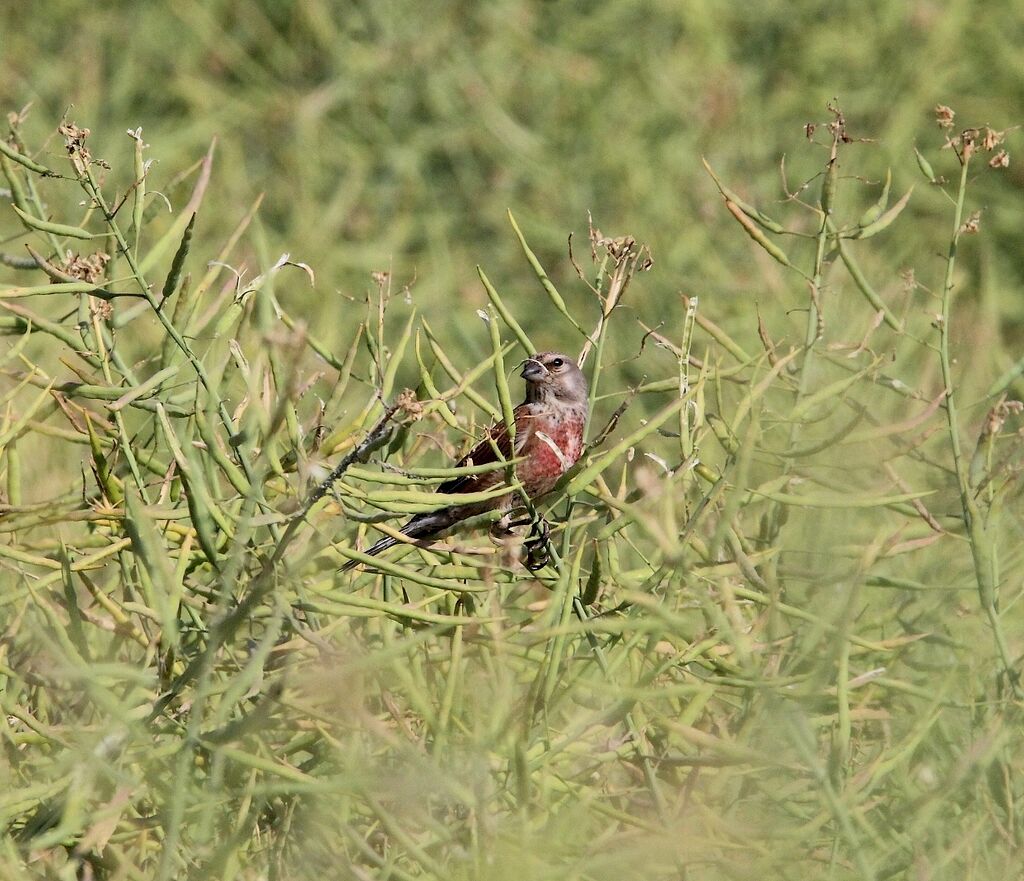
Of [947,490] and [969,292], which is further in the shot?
[969,292]

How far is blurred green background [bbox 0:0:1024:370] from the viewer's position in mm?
7793

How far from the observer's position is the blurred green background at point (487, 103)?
7.79 meters

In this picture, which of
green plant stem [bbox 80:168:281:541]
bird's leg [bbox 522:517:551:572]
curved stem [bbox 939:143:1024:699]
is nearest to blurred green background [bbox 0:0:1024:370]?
bird's leg [bbox 522:517:551:572]

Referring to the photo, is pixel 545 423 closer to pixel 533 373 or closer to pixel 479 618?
pixel 533 373

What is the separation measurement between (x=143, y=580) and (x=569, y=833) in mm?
636

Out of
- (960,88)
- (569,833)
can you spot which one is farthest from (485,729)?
(960,88)

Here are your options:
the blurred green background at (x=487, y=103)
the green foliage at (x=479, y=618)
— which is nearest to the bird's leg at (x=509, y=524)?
the green foliage at (x=479, y=618)

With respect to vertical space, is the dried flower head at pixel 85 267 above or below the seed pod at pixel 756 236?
below

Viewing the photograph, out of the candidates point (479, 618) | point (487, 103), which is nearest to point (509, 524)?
point (479, 618)

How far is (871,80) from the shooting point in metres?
7.95

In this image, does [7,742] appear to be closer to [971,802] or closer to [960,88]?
[971,802]

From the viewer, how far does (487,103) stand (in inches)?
320

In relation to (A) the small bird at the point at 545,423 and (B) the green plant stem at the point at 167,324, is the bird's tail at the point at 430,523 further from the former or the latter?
(B) the green plant stem at the point at 167,324

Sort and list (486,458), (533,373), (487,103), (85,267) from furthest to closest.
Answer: (487,103) → (533,373) → (486,458) → (85,267)
